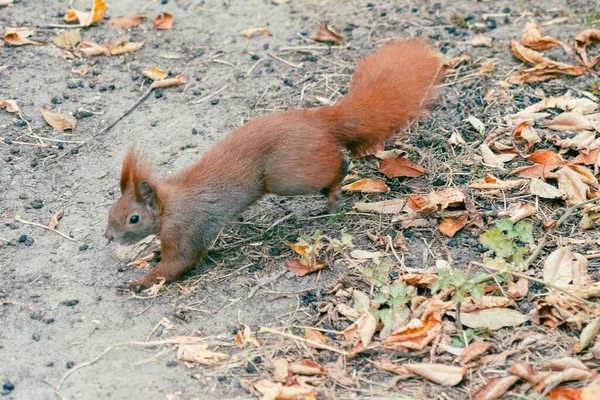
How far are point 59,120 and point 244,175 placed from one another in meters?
1.68

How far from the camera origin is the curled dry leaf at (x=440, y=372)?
10.9ft

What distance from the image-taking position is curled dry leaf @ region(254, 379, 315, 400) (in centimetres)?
328

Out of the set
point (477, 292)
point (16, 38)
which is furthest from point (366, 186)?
point (16, 38)

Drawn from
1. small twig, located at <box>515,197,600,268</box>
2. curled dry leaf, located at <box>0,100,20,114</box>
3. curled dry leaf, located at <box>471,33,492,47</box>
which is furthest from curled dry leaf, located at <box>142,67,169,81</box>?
small twig, located at <box>515,197,600,268</box>

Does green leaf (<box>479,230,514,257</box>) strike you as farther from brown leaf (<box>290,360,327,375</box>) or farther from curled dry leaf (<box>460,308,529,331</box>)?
brown leaf (<box>290,360,327,375</box>)

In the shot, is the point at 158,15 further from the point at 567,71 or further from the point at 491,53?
the point at 567,71

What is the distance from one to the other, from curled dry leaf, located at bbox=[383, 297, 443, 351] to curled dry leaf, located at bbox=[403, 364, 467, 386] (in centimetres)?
13

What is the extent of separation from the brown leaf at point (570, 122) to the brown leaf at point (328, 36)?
174 centimetres

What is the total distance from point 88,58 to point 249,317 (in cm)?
289

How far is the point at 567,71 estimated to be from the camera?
17.9ft

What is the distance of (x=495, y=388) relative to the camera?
321 centimetres

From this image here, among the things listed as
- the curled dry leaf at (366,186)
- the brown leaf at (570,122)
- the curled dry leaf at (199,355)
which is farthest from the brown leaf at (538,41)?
the curled dry leaf at (199,355)

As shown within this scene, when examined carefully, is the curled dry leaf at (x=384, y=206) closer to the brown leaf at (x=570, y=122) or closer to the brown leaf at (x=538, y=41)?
the brown leaf at (x=570, y=122)

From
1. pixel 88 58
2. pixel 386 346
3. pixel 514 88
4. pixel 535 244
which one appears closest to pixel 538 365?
pixel 386 346
